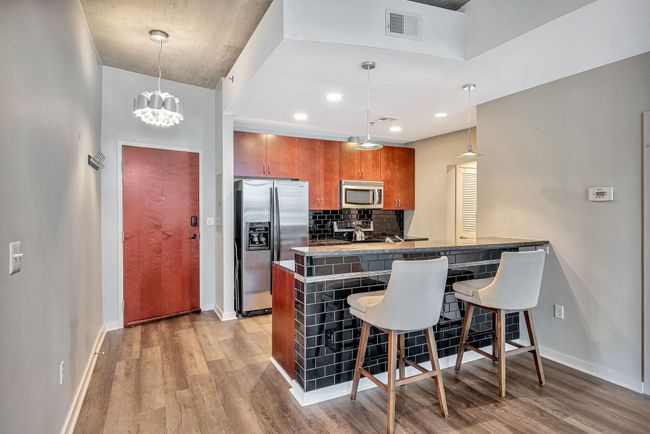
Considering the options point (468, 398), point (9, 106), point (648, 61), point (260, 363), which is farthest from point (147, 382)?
point (648, 61)

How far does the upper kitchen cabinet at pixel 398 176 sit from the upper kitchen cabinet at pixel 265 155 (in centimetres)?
156

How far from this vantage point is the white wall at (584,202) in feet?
8.54

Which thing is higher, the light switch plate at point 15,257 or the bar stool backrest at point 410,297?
the light switch plate at point 15,257

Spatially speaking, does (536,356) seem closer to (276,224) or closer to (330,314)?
(330,314)

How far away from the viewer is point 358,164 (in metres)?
5.39

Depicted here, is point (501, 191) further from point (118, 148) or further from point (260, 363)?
point (118, 148)

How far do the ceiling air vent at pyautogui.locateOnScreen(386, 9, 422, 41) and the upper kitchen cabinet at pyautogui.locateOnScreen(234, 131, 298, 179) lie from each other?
265 centimetres

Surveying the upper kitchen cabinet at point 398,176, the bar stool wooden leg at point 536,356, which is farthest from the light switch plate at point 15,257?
the upper kitchen cabinet at point 398,176

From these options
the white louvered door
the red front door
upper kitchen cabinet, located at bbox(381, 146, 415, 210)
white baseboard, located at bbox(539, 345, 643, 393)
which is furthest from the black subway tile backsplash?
white baseboard, located at bbox(539, 345, 643, 393)

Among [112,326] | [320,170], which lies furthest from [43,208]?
[320,170]

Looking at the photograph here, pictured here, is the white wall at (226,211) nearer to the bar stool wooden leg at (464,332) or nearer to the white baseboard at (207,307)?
the white baseboard at (207,307)

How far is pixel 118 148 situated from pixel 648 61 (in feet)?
15.6

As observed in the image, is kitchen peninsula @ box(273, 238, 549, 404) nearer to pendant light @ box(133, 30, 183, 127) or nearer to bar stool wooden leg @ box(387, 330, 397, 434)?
bar stool wooden leg @ box(387, 330, 397, 434)

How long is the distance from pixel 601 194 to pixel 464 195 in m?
2.51
